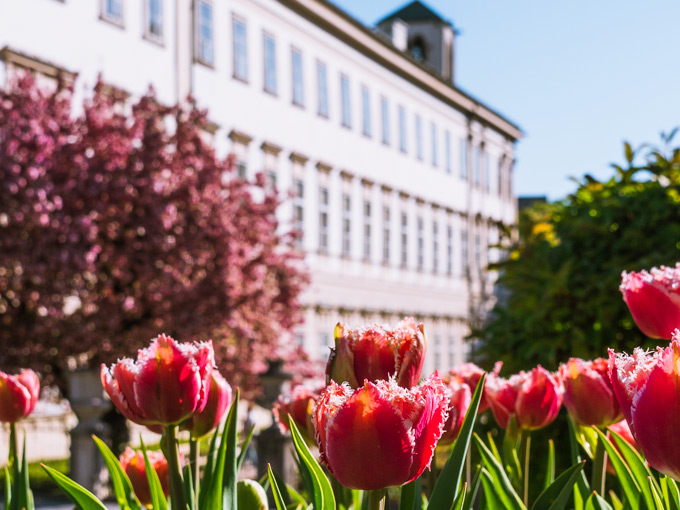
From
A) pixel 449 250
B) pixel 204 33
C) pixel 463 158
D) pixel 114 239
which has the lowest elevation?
pixel 114 239

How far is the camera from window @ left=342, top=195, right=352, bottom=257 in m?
31.4

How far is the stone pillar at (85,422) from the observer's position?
10.2m

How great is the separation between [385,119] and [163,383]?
3348 cm

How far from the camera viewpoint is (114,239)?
49.1ft

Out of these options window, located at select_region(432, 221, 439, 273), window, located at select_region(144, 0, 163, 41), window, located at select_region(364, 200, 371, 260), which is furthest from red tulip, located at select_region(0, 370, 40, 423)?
window, located at select_region(432, 221, 439, 273)

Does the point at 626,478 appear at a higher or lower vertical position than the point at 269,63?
lower

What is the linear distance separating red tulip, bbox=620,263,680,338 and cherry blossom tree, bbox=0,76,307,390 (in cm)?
1244

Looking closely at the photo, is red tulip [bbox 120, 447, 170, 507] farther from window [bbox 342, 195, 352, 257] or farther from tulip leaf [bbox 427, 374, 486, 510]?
window [bbox 342, 195, 352, 257]

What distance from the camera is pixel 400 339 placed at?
75.6 inches

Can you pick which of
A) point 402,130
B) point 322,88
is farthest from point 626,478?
point 402,130

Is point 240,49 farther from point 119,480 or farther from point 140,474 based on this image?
point 119,480

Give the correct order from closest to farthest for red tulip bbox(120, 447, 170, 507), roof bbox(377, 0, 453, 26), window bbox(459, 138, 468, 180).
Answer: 1. red tulip bbox(120, 447, 170, 507)
2. window bbox(459, 138, 468, 180)
3. roof bbox(377, 0, 453, 26)

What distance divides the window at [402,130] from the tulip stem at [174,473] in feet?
113

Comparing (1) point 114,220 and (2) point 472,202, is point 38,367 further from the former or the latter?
(2) point 472,202
